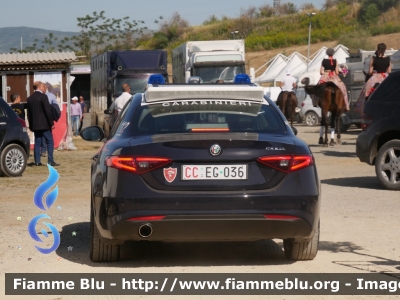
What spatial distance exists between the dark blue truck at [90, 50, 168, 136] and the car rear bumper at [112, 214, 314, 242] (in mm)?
23080

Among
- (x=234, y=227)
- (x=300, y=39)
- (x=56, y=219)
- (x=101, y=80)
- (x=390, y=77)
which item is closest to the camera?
(x=234, y=227)

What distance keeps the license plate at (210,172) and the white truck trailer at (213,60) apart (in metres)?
27.3

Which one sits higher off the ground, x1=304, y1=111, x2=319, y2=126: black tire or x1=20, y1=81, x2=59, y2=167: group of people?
x1=20, y1=81, x2=59, y2=167: group of people

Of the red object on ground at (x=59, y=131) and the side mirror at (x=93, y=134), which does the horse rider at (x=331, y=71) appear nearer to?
the red object on ground at (x=59, y=131)

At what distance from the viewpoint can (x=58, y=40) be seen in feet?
345

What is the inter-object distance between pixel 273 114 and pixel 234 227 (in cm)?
132

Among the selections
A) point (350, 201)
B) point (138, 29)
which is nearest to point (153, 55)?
point (350, 201)

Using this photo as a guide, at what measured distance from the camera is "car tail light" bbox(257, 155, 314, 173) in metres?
7.71

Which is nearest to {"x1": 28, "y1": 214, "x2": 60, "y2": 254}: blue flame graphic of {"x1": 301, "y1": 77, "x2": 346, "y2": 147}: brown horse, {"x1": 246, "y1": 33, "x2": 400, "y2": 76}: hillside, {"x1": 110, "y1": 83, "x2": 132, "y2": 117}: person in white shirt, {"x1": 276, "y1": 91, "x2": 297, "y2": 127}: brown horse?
{"x1": 110, "y1": 83, "x2": 132, "y2": 117}: person in white shirt

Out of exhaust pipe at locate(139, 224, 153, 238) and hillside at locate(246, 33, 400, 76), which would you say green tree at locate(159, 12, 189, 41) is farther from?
exhaust pipe at locate(139, 224, 153, 238)

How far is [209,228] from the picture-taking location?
7637 millimetres

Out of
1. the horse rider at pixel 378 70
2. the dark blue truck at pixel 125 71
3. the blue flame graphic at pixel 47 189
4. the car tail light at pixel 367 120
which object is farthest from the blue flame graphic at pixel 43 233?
the dark blue truck at pixel 125 71

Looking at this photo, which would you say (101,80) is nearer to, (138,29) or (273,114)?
(273,114)

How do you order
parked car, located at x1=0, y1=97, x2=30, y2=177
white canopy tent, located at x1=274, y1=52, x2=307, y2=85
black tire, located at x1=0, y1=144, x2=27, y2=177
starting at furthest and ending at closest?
white canopy tent, located at x1=274, y1=52, x2=307, y2=85 < black tire, located at x1=0, y1=144, x2=27, y2=177 < parked car, located at x1=0, y1=97, x2=30, y2=177
